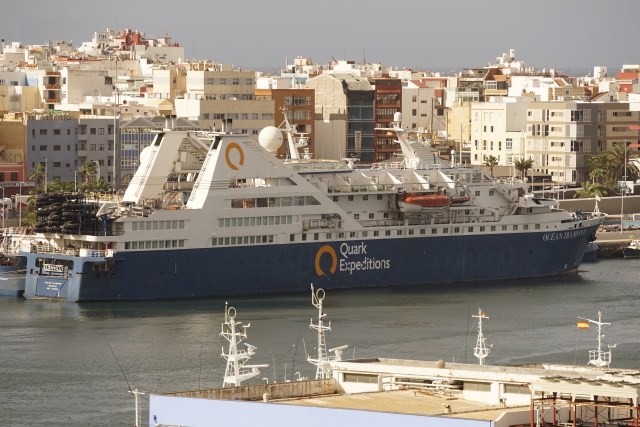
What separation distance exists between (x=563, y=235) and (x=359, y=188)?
30.2ft

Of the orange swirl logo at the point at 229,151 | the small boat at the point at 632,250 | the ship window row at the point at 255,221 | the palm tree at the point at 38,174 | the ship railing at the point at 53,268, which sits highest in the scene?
the orange swirl logo at the point at 229,151

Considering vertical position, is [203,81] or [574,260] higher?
[203,81]

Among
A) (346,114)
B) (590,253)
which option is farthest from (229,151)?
(346,114)

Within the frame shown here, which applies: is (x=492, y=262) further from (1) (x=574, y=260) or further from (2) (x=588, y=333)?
(2) (x=588, y=333)

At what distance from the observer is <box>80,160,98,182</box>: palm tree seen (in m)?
77.1

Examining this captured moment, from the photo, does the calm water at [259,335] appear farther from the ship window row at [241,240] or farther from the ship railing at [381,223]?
the ship railing at [381,223]

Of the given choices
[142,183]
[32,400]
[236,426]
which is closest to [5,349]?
[32,400]

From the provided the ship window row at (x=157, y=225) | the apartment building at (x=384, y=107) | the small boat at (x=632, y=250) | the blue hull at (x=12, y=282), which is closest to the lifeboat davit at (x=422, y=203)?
the ship window row at (x=157, y=225)

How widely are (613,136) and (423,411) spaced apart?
237 feet

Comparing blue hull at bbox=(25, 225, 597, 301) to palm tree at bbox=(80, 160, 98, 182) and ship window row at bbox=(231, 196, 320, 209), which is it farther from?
palm tree at bbox=(80, 160, 98, 182)

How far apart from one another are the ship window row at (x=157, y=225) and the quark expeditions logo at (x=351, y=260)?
549 centimetres

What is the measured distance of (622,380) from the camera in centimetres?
2223

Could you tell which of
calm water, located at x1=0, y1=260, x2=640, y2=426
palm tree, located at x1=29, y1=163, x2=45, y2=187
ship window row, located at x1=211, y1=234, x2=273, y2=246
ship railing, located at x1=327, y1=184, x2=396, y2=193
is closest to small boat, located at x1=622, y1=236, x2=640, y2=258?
calm water, located at x1=0, y1=260, x2=640, y2=426

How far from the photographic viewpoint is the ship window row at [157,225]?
174 feet
